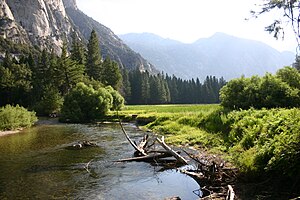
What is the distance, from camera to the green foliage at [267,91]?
30.5 metres

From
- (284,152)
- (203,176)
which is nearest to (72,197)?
(203,176)

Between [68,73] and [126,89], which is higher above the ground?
[68,73]

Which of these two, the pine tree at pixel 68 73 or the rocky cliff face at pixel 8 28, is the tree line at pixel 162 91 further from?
the rocky cliff face at pixel 8 28

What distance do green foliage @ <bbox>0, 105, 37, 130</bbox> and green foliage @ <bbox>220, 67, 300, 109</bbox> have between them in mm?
31165

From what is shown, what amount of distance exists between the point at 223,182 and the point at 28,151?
19106 mm

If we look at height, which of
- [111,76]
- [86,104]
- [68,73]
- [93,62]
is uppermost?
[93,62]

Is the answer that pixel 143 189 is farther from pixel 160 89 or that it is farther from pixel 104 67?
pixel 160 89

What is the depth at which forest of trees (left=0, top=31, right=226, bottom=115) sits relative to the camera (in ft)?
271

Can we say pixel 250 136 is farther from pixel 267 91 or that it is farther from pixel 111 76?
pixel 111 76

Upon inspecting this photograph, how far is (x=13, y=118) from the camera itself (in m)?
46.9

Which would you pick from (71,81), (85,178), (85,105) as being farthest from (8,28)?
(85,178)

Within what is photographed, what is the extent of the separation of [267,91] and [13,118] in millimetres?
36249

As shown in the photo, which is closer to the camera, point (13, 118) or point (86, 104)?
point (13, 118)

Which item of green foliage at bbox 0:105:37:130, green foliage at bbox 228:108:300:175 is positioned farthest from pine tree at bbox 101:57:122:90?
green foliage at bbox 228:108:300:175
